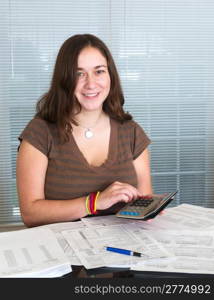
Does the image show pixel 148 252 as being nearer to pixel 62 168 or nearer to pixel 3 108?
pixel 62 168

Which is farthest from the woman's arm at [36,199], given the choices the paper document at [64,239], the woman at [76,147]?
the paper document at [64,239]

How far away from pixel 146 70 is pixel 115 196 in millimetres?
1704

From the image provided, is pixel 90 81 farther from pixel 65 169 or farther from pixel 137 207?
pixel 137 207

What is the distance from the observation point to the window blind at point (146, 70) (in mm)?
2785

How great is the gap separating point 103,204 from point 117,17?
1.82 metres

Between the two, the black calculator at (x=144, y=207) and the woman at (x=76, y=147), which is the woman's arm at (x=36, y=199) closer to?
the woman at (x=76, y=147)

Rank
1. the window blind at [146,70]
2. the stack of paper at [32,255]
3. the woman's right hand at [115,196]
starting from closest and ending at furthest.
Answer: the stack of paper at [32,255]
the woman's right hand at [115,196]
the window blind at [146,70]

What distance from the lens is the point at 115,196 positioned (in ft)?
4.60

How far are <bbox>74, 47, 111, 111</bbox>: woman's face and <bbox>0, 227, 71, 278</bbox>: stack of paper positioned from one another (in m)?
0.63

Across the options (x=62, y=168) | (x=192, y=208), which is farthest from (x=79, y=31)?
(x=192, y=208)

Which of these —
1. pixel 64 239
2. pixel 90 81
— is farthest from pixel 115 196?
pixel 90 81

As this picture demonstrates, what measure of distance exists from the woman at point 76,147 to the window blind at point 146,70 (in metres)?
1.11

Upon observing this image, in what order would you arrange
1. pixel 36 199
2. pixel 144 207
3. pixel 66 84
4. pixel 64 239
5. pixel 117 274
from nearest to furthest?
pixel 117 274 → pixel 64 239 → pixel 144 207 → pixel 36 199 → pixel 66 84

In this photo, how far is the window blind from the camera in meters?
2.79
